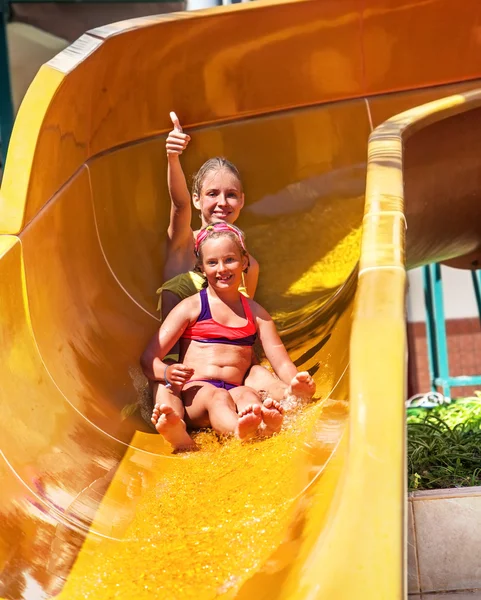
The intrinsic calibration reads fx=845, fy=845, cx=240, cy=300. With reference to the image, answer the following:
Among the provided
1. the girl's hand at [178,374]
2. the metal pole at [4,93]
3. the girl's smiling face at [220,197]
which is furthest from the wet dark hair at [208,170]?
the metal pole at [4,93]

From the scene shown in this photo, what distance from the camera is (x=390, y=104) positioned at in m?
3.22

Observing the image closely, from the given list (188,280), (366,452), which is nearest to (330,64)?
(188,280)

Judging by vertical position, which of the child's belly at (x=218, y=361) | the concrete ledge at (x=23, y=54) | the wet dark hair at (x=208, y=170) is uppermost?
the concrete ledge at (x=23, y=54)

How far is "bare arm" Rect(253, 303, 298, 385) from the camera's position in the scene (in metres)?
2.13

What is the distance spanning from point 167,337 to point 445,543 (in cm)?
85

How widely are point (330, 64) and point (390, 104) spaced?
0.91 feet

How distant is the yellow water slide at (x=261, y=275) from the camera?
4.20ft

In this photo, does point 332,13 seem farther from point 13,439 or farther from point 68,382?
point 13,439

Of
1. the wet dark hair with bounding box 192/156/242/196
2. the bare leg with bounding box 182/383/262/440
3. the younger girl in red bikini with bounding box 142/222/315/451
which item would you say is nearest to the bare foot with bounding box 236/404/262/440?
the bare leg with bounding box 182/383/262/440

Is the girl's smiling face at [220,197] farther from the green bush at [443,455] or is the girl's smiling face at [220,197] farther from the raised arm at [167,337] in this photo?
the green bush at [443,455]

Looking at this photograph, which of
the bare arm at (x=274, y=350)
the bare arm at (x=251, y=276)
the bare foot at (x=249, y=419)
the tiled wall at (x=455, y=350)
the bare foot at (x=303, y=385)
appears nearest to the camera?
the bare foot at (x=249, y=419)

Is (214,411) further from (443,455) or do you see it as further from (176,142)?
(176,142)

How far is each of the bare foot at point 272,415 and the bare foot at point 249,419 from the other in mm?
13

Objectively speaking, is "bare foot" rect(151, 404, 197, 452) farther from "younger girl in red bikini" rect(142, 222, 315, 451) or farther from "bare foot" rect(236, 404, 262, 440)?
"bare foot" rect(236, 404, 262, 440)
